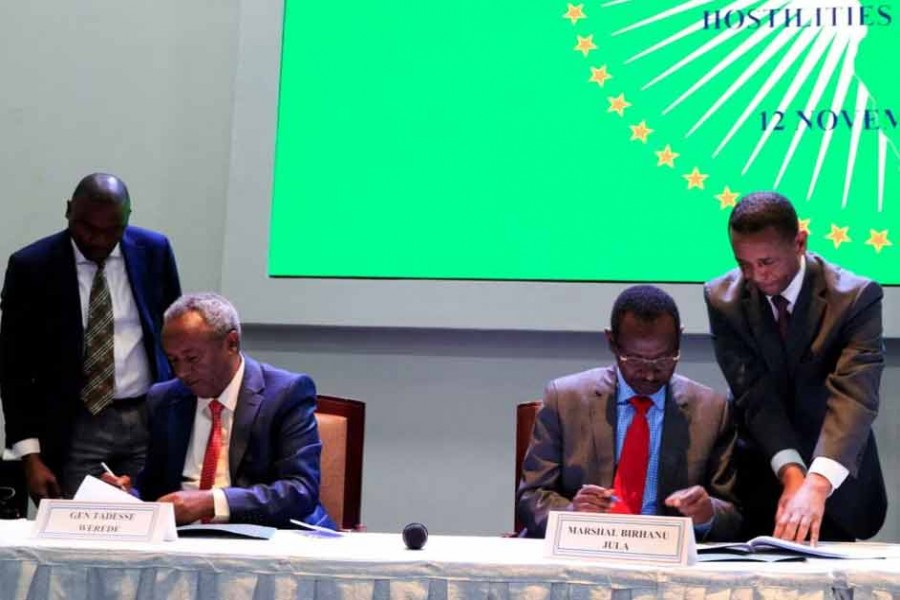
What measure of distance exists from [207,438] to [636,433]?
3.09 ft

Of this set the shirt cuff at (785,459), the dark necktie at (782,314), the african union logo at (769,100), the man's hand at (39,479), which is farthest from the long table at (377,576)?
the african union logo at (769,100)

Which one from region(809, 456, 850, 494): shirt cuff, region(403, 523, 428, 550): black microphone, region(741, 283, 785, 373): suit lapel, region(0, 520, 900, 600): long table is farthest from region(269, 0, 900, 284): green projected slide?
region(0, 520, 900, 600): long table

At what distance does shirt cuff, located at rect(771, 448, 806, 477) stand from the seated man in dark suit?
97 centimetres

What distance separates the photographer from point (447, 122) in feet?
12.4

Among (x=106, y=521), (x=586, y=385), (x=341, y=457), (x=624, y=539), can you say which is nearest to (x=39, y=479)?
(x=341, y=457)

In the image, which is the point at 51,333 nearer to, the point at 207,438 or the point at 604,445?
the point at 207,438

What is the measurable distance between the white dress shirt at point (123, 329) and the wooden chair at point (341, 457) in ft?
→ 1.75

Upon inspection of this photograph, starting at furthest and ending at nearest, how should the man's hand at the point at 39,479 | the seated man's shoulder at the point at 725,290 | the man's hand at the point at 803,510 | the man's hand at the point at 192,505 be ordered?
the man's hand at the point at 39,479, the seated man's shoulder at the point at 725,290, the man's hand at the point at 192,505, the man's hand at the point at 803,510

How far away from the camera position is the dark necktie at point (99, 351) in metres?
3.16

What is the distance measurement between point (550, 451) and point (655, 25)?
167cm

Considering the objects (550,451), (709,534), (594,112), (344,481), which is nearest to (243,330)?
(344,481)

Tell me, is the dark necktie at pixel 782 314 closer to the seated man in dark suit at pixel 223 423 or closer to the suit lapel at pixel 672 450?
the suit lapel at pixel 672 450

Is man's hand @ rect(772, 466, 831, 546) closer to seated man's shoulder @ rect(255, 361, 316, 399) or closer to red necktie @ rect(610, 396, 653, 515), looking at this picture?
red necktie @ rect(610, 396, 653, 515)

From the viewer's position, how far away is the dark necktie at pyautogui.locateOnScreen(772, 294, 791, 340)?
262cm
